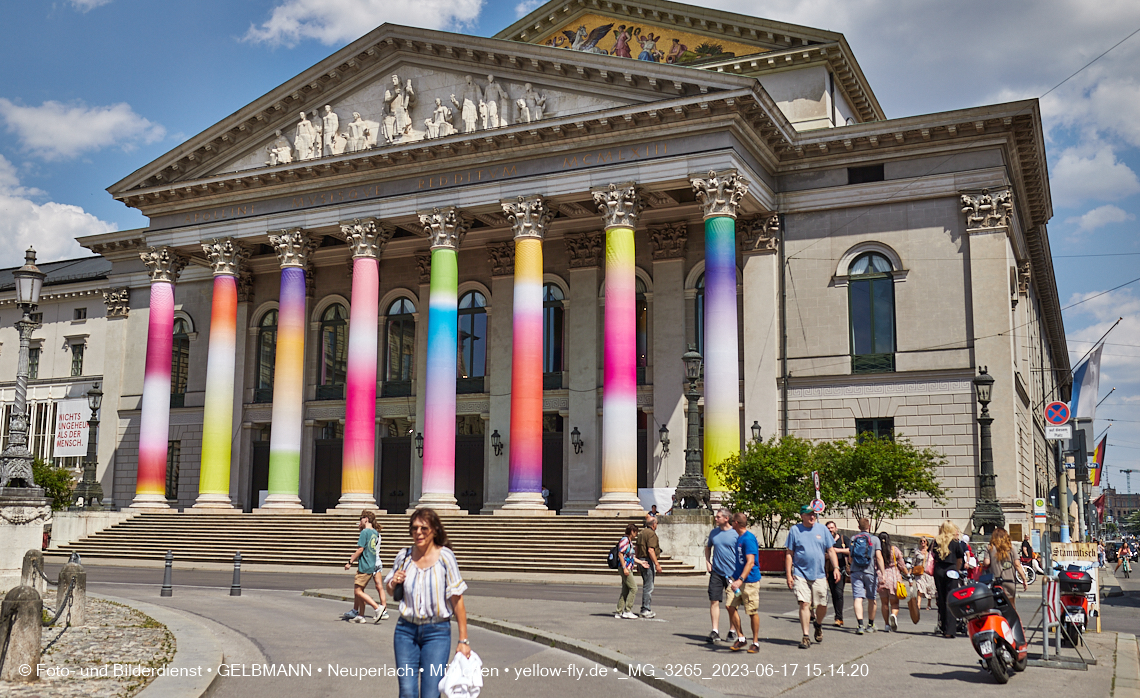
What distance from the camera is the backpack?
54.5 feet

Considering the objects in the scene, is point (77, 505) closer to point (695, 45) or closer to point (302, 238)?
point (302, 238)

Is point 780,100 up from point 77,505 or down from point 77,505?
up

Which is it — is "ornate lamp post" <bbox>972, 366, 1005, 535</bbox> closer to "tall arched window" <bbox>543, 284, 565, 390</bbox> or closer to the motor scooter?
"tall arched window" <bbox>543, 284, 565, 390</bbox>

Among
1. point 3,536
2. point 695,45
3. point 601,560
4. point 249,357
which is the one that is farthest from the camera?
point 249,357

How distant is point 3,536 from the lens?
17.8m

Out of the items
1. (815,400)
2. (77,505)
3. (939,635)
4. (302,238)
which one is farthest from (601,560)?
(77,505)

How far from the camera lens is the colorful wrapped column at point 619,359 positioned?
110 ft

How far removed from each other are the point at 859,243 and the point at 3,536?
28349 millimetres

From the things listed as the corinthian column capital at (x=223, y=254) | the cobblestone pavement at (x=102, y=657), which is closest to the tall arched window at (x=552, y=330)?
the corinthian column capital at (x=223, y=254)

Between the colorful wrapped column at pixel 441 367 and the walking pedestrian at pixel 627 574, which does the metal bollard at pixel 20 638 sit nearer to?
the walking pedestrian at pixel 627 574

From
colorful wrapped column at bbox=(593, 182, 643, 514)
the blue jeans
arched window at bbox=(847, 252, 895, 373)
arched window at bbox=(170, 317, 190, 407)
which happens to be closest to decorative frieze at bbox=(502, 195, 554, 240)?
colorful wrapped column at bbox=(593, 182, 643, 514)

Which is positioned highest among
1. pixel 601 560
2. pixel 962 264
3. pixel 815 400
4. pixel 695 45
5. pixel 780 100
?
pixel 695 45

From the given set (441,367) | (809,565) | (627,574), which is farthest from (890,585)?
(441,367)

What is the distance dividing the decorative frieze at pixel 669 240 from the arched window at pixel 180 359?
77.1 feet
